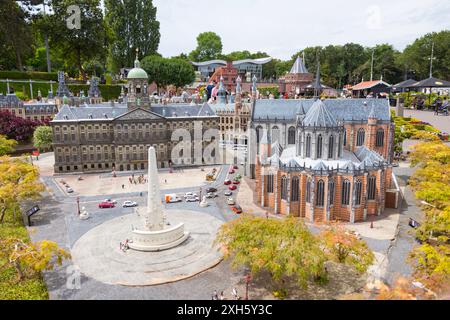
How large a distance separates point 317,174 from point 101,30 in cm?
10944

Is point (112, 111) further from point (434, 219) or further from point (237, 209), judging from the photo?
point (434, 219)

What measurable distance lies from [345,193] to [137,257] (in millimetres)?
31337

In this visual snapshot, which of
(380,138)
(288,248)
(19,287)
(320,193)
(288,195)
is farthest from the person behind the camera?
(380,138)

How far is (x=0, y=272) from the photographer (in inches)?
1542

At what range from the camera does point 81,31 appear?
13050 centimetres

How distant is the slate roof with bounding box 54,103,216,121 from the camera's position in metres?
85.9

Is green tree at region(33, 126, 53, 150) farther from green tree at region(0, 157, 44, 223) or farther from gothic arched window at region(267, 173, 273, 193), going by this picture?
gothic arched window at region(267, 173, 273, 193)

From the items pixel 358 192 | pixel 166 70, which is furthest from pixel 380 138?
pixel 166 70

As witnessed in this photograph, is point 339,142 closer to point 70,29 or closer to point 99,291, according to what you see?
point 99,291

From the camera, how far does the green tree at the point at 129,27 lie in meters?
145

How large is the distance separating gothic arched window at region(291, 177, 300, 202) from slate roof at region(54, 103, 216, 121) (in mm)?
45634

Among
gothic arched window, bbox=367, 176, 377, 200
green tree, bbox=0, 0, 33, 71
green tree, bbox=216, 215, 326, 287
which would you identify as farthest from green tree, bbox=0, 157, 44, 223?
green tree, bbox=0, 0, 33, 71

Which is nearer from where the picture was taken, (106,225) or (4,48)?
(106,225)

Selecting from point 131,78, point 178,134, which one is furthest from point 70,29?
point 178,134
